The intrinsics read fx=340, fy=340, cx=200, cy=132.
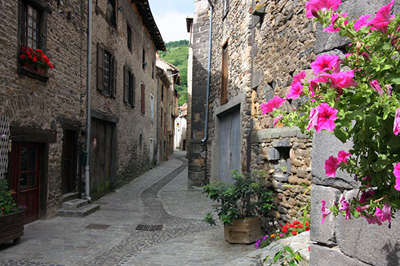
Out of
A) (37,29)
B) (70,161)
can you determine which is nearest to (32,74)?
(37,29)

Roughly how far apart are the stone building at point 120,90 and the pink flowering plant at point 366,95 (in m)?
8.46

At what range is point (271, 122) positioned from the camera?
521cm

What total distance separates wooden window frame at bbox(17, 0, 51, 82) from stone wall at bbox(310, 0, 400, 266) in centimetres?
540

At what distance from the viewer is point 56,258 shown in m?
4.50

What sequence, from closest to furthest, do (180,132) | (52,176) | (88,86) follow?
(52,176) < (88,86) < (180,132)

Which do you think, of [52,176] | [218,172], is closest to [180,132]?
[218,172]

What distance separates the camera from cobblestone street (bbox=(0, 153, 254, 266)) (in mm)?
4492

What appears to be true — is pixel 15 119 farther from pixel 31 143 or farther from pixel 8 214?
pixel 8 214

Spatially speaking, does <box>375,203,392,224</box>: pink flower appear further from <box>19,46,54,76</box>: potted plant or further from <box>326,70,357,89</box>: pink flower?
<box>19,46,54,76</box>: potted plant

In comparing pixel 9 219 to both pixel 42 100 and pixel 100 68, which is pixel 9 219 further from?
pixel 100 68

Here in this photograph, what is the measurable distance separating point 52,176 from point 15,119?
1.71 meters

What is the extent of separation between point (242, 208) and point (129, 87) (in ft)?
30.0

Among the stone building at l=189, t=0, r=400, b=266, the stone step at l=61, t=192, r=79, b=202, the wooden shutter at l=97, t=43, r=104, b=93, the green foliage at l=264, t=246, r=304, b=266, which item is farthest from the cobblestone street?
the wooden shutter at l=97, t=43, r=104, b=93

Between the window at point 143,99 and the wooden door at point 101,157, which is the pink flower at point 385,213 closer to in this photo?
the wooden door at point 101,157
